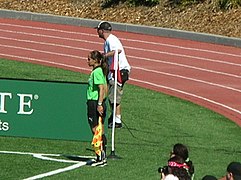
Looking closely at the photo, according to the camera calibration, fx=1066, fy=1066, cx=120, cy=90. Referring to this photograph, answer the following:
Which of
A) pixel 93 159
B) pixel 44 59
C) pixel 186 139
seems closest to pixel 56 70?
pixel 44 59

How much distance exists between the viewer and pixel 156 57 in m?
29.7

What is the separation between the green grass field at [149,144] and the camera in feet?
51.3

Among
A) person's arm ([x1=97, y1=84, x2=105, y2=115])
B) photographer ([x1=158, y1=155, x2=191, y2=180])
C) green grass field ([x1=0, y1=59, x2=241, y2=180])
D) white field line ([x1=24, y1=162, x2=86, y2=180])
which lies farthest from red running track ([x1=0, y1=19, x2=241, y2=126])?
photographer ([x1=158, y1=155, x2=191, y2=180])

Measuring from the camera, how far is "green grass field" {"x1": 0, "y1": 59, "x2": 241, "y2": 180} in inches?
615

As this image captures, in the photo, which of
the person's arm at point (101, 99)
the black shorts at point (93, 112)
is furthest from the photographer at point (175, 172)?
the black shorts at point (93, 112)

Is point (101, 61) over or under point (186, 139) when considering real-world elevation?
over

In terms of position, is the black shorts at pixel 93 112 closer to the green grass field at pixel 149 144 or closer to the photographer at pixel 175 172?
the green grass field at pixel 149 144

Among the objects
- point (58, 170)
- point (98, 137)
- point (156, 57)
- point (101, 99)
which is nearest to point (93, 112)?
point (101, 99)

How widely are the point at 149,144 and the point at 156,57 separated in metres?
11.9

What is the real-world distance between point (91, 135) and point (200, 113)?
15.7 feet

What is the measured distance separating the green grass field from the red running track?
836 mm

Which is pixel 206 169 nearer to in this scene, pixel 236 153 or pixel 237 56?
pixel 236 153

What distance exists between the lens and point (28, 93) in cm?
1691

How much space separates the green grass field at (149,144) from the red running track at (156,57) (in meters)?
0.84
